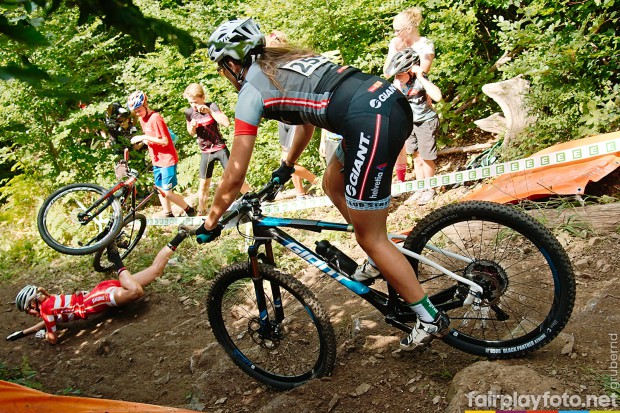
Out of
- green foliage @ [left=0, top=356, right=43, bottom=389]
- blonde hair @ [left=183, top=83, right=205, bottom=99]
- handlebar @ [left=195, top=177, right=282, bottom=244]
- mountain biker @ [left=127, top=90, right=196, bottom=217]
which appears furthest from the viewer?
mountain biker @ [left=127, top=90, right=196, bottom=217]

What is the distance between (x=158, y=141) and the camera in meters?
7.31

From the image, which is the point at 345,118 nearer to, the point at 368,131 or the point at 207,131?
the point at 368,131

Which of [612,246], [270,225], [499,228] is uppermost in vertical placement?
[270,225]

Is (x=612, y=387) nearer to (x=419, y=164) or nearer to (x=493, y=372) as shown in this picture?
(x=493, y=372)

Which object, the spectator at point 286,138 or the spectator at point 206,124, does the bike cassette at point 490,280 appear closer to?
the spectator at point 286,138

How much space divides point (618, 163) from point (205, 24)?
7.20 meters

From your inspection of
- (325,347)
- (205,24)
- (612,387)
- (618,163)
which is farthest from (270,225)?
(205,24)

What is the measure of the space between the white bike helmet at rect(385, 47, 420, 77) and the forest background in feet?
4.66

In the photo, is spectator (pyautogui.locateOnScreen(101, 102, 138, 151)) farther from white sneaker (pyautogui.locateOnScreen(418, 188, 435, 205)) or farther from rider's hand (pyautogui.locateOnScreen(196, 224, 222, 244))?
rider's hand (pyautogui.locateOnScreen(196, 224, 222, 244))

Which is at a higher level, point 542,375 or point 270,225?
point 270,225

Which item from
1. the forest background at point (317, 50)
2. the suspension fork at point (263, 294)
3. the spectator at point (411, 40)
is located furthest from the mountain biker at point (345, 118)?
the spectator at point (411, 40)

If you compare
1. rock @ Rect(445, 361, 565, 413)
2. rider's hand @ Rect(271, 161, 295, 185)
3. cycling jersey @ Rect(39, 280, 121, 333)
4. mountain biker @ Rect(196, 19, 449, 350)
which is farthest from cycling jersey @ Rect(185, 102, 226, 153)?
rock @ Rect(445, 361, 565, 413)

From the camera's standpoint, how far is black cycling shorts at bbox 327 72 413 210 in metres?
2.81

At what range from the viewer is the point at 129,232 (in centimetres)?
758
